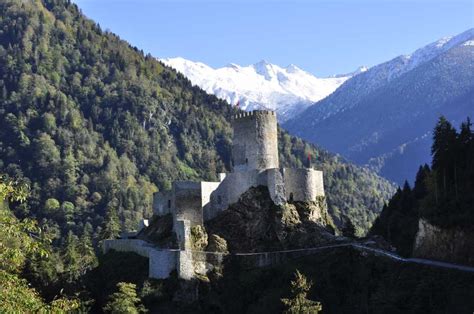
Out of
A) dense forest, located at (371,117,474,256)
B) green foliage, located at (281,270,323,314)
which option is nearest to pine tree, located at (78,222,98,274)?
dense forest, located at (371,117,474,256)

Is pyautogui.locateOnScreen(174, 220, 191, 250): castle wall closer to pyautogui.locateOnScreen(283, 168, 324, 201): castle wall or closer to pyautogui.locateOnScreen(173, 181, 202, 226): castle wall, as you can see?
pyautogui.locateOnScreen(173, 181, 202, 226): castle wall

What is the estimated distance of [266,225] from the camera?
6781cm

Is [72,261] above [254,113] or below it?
below

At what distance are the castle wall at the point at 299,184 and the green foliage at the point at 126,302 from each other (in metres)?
18.6

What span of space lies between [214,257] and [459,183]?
76.4ft

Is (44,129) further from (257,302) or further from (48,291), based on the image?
(257,302)

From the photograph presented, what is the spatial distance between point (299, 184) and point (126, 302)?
2206 cm

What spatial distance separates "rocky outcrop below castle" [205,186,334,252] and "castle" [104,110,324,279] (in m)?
0.81

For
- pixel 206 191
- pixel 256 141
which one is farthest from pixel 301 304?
pixel 256 141

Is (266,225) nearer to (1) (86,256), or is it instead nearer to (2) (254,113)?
(2) (254,113)

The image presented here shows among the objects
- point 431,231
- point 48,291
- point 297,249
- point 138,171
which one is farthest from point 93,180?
point 431,231

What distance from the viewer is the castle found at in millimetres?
63594

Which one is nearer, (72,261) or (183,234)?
(183,234)

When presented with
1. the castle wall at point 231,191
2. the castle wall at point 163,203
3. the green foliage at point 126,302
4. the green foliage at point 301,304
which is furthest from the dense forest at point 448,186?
the castle wall at point 163,203
